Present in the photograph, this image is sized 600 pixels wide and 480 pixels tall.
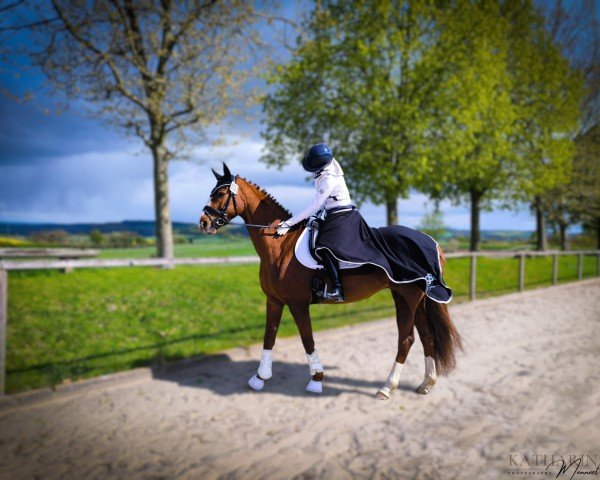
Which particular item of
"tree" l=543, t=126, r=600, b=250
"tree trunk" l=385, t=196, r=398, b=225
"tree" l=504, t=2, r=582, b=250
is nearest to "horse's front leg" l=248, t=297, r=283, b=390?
"tree trunk" l=385, t=196, r=398, b=225

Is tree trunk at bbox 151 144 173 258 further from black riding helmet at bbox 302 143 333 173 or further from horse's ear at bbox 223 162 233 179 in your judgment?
black riding helmet at bbox 302 143 333 173

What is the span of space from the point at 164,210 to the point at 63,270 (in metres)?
5.62

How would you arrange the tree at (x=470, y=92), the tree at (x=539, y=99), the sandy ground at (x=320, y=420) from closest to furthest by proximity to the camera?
the sandy ground at (x=320, y=420) → the tree at (x=470, y=92) → the tree at (x=539, y=99)

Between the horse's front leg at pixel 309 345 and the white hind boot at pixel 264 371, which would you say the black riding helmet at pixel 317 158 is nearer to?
the horse's front leg at pixel 309 345

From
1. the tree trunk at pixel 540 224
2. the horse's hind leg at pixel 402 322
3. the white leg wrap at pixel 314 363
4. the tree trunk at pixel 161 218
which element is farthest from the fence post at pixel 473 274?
the tree trunk at pixel 540 224

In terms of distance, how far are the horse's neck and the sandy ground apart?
1.86 metres

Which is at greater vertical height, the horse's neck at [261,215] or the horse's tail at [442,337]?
the horse's neck at [261,215]

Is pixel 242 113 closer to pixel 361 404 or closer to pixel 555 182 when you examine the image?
pixel 361 404

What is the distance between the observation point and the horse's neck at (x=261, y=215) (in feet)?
6.24

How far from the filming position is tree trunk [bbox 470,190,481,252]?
18672 millimetres

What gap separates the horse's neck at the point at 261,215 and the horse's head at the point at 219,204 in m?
0.16

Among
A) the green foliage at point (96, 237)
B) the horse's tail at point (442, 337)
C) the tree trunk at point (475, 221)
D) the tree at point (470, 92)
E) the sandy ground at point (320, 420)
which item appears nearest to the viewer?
the horse's tail at point (442, 337)

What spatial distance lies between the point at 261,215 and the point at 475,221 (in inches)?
792

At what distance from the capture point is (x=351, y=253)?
184 cm
